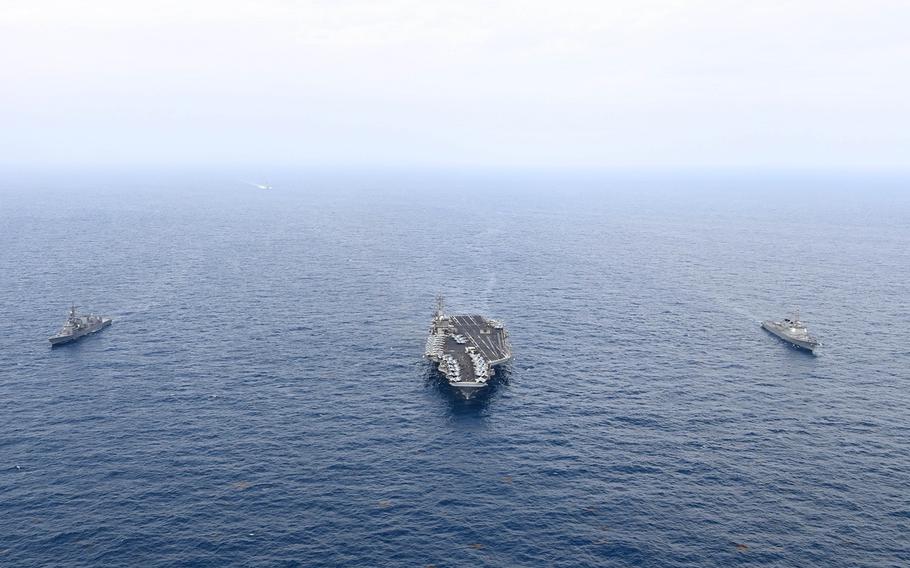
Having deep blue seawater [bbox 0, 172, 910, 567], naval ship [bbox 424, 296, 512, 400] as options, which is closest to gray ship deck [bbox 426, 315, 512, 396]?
naval ship [bbox 424, 296, 512, 400]

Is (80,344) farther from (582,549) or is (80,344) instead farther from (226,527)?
(582,549)

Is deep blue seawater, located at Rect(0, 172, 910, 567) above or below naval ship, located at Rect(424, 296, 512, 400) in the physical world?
below

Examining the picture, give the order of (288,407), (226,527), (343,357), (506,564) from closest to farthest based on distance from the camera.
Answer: (506,564) → (226,527) → (288,407) → (343,357)

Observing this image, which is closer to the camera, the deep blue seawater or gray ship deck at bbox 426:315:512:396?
the deep blue seawater

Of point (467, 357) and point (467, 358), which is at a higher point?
point (467, 357)

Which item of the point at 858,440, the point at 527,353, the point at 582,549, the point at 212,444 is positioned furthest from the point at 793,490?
the point at 212,444

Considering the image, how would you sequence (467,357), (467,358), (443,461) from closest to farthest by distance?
(443,461)
(467,358)
(467,357)

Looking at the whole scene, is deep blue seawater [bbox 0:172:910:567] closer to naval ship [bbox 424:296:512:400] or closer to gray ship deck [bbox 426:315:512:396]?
naval ship [bbox 424:296:512:400]

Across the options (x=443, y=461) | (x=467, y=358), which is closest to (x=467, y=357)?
(x=467, y=358)

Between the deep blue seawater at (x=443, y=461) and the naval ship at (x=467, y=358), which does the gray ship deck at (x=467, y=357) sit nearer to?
the naval ship at (x=467, y=358)

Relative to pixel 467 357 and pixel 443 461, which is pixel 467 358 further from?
pixel 443 461

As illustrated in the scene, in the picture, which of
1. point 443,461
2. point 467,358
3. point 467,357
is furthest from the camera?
point 467,357
